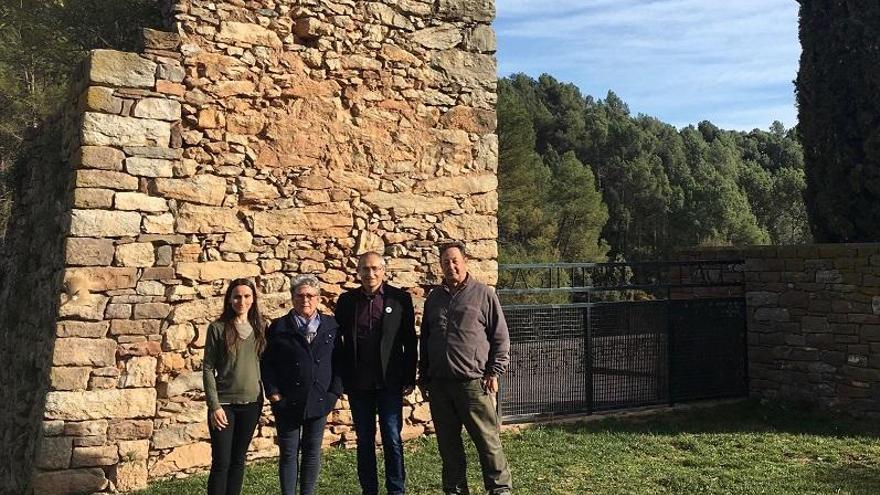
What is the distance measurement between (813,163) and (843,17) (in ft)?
7.04

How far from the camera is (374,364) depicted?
4.17m

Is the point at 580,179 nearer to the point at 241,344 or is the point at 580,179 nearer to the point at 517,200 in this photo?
the point at 517,200

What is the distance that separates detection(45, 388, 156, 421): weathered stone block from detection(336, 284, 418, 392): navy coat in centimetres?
184

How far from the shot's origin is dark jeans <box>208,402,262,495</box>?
3883mm

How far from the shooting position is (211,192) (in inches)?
212

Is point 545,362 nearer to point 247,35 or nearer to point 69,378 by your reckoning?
point 247,35

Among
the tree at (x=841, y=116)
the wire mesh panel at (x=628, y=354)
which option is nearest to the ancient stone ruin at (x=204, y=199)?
the wire mesh panel at (x=628, y=354)

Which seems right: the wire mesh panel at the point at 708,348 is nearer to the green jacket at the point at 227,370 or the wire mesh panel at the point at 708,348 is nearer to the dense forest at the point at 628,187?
the green jacket at the point at 227,370

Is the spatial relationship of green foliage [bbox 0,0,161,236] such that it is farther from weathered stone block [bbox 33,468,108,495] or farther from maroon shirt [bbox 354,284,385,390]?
maroon shirt [bbox 354,284,385,390]

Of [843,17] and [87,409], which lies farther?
[843,17]

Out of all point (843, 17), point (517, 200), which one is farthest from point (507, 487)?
point (517, 200)

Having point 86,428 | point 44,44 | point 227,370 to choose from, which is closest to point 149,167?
point 86,428

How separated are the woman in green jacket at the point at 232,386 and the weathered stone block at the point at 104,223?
155 centimetres

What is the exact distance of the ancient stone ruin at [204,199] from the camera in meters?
4.92
